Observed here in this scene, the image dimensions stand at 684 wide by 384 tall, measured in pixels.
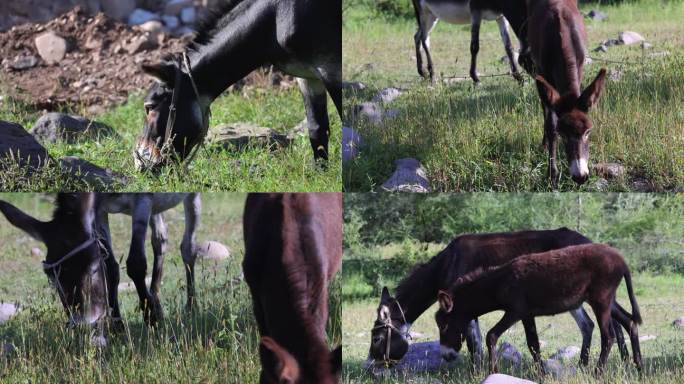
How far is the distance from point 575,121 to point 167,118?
3157mm

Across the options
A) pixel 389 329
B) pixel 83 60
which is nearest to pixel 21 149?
pixel 389 329

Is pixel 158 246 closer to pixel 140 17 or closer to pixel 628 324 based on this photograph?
pixel 628 324

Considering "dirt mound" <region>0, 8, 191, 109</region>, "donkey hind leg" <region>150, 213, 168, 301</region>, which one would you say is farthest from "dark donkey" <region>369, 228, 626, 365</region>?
"dirt mound" <region>0, 8, 191, 109</region>

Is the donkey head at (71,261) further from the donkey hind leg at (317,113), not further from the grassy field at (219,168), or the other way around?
the donkey hind leg at (317,113)

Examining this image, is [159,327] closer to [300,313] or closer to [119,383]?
[119,383]

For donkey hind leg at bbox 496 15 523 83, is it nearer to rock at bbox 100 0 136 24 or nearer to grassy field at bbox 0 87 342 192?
grassy field at bbox 0 87 342 192

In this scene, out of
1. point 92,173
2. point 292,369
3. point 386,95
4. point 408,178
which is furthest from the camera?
point 386,95

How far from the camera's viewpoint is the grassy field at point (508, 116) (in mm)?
7789

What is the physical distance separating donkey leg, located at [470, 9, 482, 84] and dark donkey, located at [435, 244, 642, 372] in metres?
Result: 1.69

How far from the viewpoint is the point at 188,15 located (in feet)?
45.2

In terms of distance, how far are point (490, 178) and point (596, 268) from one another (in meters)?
1.05

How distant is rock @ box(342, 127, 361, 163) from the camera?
8094 mm

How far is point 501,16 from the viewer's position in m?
8.33

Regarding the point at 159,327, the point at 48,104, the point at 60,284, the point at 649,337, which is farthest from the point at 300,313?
the point at 48,104
